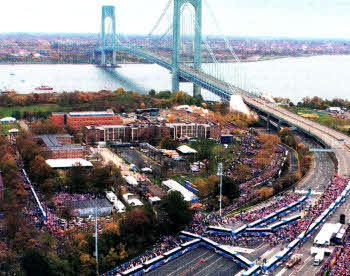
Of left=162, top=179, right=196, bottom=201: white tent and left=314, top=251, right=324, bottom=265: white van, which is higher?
left=314, top=251, right=324, bottom=265: white van

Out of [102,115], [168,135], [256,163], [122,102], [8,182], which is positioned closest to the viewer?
[8,182]

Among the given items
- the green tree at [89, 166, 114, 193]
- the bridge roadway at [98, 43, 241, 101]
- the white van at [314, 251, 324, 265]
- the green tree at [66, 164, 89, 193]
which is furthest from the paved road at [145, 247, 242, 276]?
the bridge roadway at [98, 43, 241, 101]

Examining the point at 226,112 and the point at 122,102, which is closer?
the point at 226,112

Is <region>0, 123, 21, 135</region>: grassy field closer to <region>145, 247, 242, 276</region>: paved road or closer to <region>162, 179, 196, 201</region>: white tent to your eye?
<region>162, 179, 196, 201</region>: white tent

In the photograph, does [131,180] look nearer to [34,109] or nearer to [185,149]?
[185,149]

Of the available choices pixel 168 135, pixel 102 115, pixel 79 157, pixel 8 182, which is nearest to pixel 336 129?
pixel 168 135

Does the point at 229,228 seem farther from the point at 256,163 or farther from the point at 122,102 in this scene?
the point at 122,102

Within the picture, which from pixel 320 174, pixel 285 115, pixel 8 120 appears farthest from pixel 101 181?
pixel 285 115
